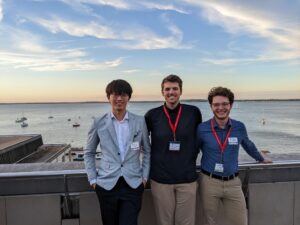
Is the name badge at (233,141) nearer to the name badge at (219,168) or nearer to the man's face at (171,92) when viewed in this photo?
the name badge at (219,168)

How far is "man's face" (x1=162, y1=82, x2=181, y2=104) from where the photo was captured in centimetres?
303

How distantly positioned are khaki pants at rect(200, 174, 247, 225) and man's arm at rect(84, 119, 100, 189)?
1015mm

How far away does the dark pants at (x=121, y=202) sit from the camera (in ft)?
9.37

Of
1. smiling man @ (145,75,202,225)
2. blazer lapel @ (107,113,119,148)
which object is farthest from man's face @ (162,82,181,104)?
blazer lapel @ (107,113,119,148)

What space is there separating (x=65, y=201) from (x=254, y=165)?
1.93 m

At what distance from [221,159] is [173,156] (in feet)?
1.46

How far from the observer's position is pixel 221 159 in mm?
3076

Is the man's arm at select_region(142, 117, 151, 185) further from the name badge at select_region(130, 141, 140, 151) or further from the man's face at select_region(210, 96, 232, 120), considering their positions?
the man's face at select_region(210, 96, 232, 120)

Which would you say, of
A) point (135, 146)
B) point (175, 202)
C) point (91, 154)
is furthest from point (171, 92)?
point (175, 202)

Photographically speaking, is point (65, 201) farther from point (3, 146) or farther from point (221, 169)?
point (3, 146)

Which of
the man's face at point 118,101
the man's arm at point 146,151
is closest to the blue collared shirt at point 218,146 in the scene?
the man's arm at point 146,151

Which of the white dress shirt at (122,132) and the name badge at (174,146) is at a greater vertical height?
the white dress shirt at (122,132)

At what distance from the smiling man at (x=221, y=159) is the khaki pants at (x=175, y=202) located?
6.4 inches

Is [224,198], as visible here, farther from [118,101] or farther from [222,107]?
[118,101]
